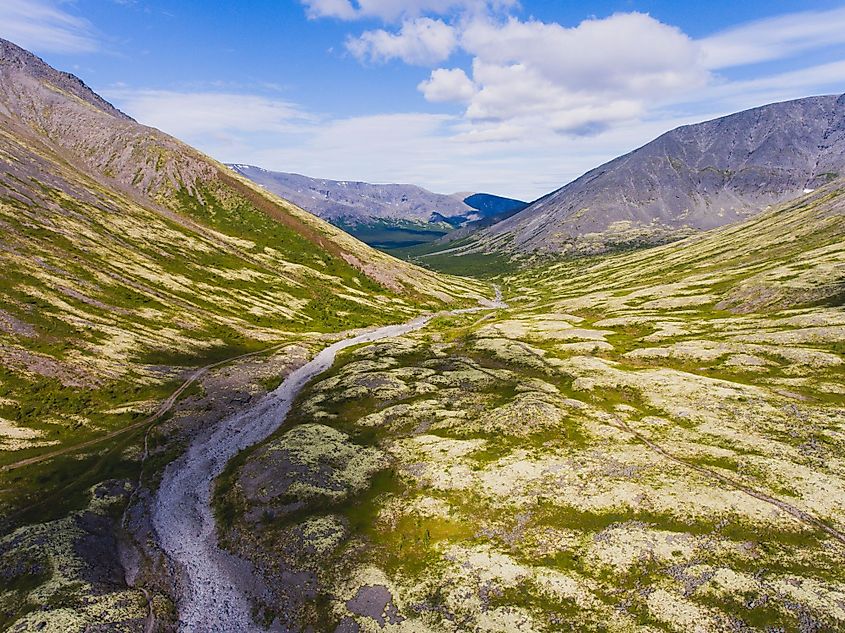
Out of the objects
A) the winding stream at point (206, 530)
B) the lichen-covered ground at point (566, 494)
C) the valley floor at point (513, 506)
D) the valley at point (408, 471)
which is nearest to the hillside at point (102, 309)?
the valley at point (408, 471)

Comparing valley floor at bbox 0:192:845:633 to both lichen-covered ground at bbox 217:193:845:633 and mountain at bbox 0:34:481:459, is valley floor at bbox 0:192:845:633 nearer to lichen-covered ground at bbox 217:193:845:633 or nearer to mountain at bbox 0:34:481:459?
lichen-covered ground at bbox 217:193:845:633

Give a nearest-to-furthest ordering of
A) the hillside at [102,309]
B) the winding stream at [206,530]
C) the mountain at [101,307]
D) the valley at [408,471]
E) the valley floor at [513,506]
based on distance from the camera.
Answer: the valley floor at [513,506]
the valley at [408,471]
the winding stream at [206,530]
the hillside at [102,309]
the mountain at [101,307]

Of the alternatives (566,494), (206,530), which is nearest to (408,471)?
(566,494)

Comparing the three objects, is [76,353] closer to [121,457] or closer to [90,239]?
[121,457]

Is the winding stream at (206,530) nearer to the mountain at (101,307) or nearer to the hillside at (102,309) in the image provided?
the hillside at (102,309)

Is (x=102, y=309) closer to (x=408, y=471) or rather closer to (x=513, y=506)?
(x=408, y=471)

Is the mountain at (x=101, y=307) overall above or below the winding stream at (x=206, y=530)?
above

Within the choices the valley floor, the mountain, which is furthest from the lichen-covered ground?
the mountain
